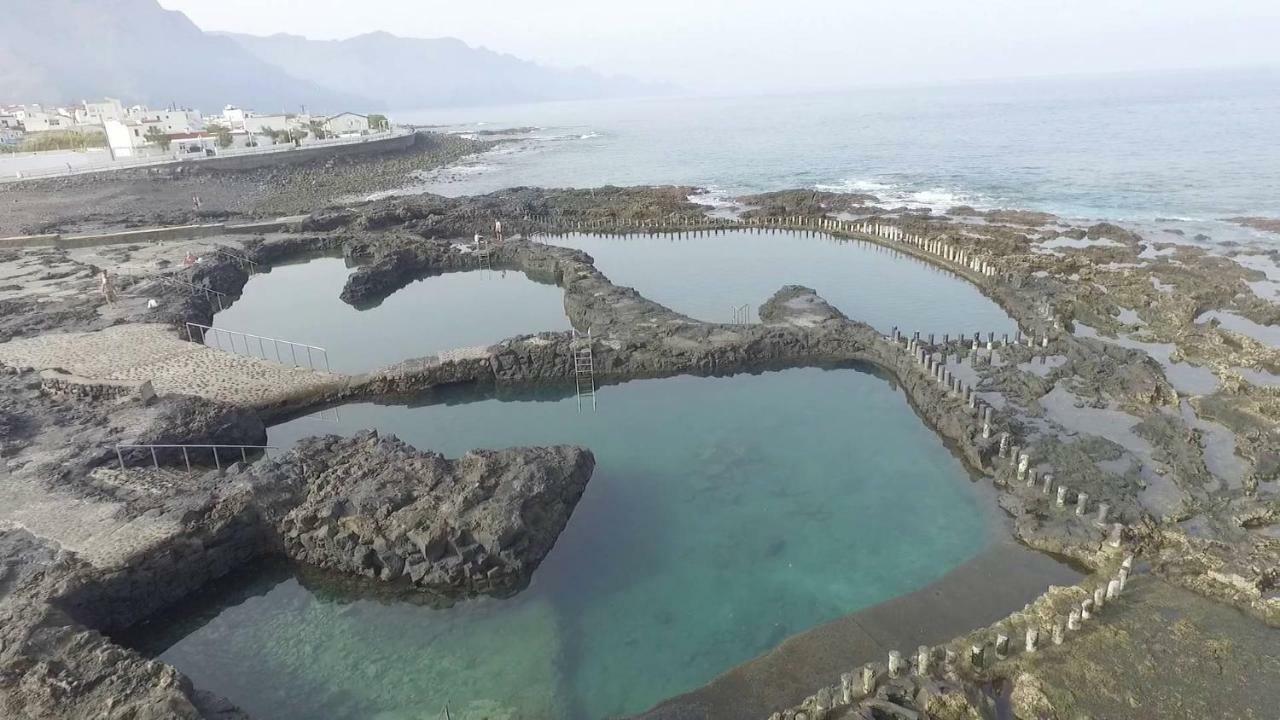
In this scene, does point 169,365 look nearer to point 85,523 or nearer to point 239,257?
point 85,523

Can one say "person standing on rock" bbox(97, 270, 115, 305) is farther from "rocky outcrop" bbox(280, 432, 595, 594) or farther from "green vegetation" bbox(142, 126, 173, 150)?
"green vegetation" bbox(142, 126, 173, 150)

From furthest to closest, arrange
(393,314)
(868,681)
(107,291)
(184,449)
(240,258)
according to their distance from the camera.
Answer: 1. (240,258)
2. (393,314)
3. (107,291)
4. (184,449)
5. (868,681)

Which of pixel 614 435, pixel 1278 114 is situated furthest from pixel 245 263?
pixel 1278 114

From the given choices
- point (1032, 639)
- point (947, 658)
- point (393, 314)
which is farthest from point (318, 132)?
point (1032, 639)

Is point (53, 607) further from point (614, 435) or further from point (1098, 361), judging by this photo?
point (1098, 361)

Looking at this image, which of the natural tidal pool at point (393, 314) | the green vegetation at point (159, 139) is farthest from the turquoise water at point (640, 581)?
the green vegetation at point (159, 139)

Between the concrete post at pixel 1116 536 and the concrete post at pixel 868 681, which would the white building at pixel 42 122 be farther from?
the concrete post at pixel 1116 536
